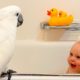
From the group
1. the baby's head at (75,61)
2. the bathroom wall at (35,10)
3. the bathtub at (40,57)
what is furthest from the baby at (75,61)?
the bathroom wall at (35,10)

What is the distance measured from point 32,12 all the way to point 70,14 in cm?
27

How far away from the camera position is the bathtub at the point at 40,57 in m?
1.64

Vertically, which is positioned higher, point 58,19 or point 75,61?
point 58,19

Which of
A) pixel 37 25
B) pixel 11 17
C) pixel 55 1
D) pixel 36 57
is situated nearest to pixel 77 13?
pixel 55 1

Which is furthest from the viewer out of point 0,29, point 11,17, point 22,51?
point 22,51

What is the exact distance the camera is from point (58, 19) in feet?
5.26

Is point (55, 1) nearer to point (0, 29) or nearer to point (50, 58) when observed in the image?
point (50, 58)

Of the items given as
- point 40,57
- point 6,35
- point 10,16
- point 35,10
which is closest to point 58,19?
point 35,10

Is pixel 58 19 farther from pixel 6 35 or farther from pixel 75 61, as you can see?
pixel 6 35

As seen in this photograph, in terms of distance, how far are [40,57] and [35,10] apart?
1.06 feet

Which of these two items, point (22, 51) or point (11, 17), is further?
point (22, 51)

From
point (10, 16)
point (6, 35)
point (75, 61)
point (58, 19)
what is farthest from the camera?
point (58, 19)

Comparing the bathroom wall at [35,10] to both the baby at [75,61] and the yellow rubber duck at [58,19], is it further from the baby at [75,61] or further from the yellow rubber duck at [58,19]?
the baby at [75,61]

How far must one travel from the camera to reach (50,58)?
166cm
